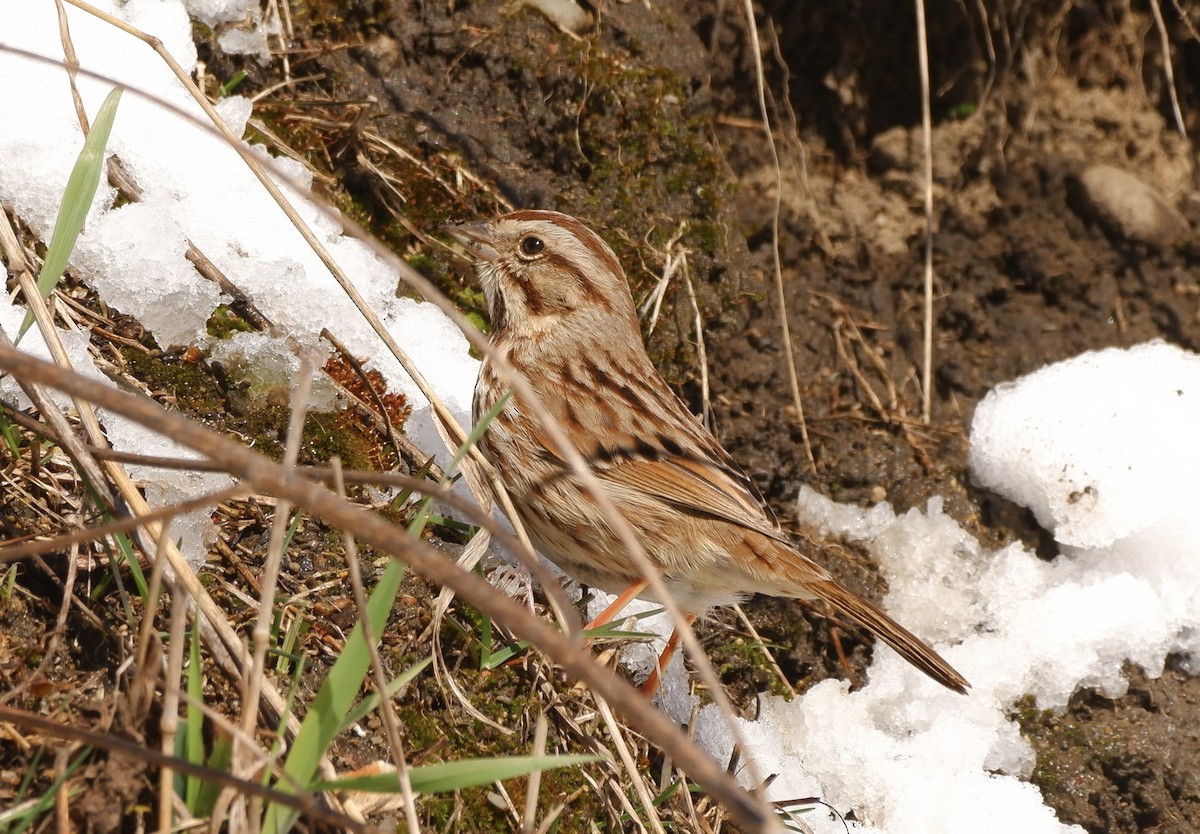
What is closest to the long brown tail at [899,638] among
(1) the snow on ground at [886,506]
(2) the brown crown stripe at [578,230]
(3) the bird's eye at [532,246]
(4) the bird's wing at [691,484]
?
(4) the bird's wing at [691,484]

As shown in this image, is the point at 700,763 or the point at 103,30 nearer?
the point at 700,763

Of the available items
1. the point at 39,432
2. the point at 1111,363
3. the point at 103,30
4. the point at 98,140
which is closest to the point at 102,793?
the point at 39,432

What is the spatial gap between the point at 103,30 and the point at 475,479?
2263 mm

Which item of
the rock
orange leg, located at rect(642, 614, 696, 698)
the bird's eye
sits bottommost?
orange leg, located at rect(642, 614, 696, 698)

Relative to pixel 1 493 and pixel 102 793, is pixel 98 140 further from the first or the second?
pixel 102 793

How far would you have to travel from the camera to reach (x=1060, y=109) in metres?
6.58

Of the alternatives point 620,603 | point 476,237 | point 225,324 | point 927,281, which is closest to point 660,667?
point 620,603

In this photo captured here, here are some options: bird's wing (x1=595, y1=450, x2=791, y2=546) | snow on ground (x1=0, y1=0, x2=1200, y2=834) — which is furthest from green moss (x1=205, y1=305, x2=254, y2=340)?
bird's wing (x1=595, y1=450, x2=791, y2=546)

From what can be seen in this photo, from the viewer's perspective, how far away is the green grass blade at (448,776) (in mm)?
2404

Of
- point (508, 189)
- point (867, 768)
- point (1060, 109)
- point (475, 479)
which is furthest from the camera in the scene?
point (1060, 109)

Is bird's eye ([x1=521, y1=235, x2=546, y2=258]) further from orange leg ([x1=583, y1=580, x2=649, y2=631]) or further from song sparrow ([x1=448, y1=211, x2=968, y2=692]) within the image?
orange leg ([x1=583, y1=580, x2=649, y2=631])

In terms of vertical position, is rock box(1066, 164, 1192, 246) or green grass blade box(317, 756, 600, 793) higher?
rock box(1066, 164, 1192, 246)

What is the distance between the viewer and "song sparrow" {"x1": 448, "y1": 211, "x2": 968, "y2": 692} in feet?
13.3

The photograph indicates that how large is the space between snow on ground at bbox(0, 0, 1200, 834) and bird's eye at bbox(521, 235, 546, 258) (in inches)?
17.8
